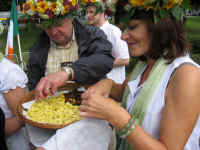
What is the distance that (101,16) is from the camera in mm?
3191

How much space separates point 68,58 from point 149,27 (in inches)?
46.9

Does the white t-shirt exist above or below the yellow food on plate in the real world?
above

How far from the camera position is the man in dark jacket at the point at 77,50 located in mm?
1874

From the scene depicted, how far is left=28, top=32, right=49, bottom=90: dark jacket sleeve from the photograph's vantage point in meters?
2.20

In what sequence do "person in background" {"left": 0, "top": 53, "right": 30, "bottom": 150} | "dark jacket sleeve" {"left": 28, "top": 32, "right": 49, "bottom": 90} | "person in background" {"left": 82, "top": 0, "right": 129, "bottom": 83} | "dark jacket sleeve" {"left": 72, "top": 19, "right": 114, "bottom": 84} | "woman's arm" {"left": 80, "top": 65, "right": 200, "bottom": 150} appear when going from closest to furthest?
1. "woman's arm" {"left": 80, "top": 65, "right": 200, "bottom": 150}
2. "person in background" {"left": 0, "top": 53, "right": 30, "bottom": 150}
3. "dark jacket sleeve" {"left": 72, "top": 19, "right": 114, "bottom": 84}
4. "dark jacket sleeve" {"left": 28, "top": 32, "right": 49, "bottom": 90}
5. "person in background" {"left": 82, "top": 0, "right": 129, "bottom": 83}

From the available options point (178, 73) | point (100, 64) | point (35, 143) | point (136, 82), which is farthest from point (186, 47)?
point (35, 143)

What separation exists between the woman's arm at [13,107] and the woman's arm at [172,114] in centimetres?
87

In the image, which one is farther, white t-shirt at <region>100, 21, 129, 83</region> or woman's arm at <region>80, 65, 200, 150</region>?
white t-shirt at <region>100, 21, 129, 83</region>

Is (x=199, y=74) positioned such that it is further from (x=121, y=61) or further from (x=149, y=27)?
(x=121, y=61)

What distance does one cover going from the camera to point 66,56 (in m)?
2.25

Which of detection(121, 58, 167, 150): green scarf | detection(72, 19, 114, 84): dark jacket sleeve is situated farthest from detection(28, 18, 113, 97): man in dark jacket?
detection(121, 58, 167, 150): green scarf

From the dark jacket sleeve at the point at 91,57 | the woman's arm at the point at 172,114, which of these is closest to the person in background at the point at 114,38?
the dark jacket sleeve at the point at 91,57

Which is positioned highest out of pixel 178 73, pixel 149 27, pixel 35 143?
pixel 149 27

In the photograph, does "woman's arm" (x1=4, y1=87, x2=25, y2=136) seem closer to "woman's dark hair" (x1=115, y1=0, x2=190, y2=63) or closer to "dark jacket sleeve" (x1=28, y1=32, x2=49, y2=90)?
"dark jacket sleeve" (x1=28, y1=32, x2=49, y2=90)
